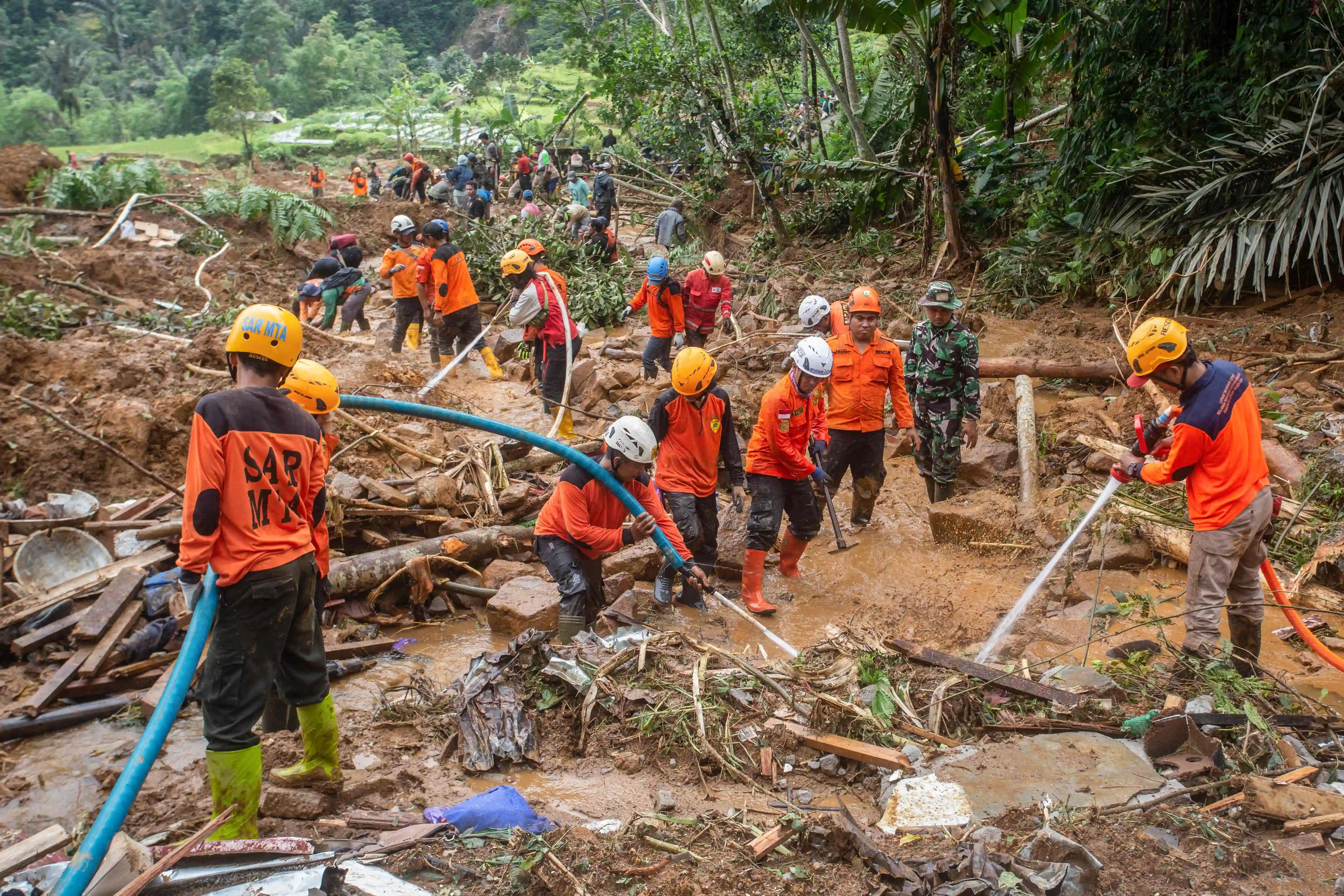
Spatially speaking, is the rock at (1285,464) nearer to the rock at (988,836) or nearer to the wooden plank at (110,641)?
the rock at (988,836)

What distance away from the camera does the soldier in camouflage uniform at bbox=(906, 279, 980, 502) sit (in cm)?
719

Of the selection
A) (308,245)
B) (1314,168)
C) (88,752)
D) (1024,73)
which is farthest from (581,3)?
(88,752)

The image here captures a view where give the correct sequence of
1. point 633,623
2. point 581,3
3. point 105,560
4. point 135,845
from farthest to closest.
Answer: point 581,3 → point 105,560 → point 633,623 → point 135,845

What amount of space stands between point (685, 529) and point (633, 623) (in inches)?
40.1

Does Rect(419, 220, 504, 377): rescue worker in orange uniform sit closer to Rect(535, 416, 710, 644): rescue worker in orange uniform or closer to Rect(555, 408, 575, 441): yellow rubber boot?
Rect(555, 408, 575, 441): yellow rubber boot

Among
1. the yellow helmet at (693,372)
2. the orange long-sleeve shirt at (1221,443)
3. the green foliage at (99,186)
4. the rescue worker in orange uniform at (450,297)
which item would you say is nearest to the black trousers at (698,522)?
the yellow helmet at (693,372)

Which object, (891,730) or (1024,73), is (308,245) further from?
(891,730)

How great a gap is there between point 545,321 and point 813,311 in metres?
3.07

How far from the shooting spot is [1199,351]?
858 centimetres

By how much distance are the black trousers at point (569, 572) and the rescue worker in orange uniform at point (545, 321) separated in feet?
11.5

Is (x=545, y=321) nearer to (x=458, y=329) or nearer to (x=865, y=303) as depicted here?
(x=458, y=329)

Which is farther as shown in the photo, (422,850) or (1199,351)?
(1199,351)

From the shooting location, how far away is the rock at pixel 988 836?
137 inches

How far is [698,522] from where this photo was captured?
6684mm
